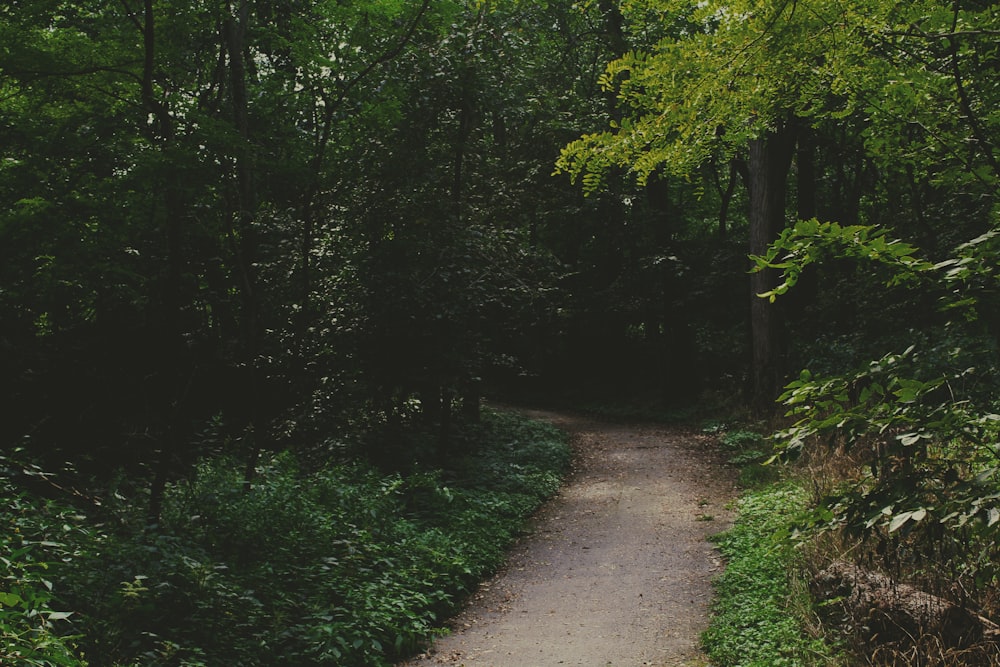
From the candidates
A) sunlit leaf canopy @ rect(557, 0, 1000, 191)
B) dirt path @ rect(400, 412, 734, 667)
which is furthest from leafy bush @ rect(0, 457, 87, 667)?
sunlit leaf canopy @ rect(557, 0, 1000, 191)

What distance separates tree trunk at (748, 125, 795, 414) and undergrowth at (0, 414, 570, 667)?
7.76 metres

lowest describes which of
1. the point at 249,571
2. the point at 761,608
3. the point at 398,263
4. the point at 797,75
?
the point at 761,608

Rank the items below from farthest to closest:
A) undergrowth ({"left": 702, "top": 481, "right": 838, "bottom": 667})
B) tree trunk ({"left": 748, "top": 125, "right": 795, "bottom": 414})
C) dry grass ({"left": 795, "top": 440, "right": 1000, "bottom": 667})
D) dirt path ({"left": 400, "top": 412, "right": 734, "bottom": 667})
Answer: tree trunk ({"left": 748, "top": 125, "right": 795, "bottom": 414}) < dirt path ({"left": 400, "top": 412, "right": 734, "bottom": 667}) < undergrowth ({"left": 702, "top": 481, "right": 838, "bottom": 667}) < dry grass ({"left": 795, "top": 440, "right": 1000, "bottom": 667})

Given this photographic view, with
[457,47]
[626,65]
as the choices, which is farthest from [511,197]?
[626,65]

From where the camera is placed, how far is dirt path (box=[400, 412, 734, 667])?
5977mm

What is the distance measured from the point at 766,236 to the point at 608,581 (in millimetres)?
9247

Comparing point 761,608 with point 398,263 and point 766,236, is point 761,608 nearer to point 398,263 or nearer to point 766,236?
point 398,263

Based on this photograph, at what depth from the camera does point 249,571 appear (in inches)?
237

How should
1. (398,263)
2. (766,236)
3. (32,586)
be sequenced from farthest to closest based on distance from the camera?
(766,236) < (398,263) < (32,586)

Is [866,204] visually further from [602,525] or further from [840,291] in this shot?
[602,525]

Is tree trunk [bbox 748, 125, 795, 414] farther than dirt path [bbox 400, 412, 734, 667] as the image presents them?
Yes

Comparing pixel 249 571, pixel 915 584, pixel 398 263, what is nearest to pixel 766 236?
pixel 398 263

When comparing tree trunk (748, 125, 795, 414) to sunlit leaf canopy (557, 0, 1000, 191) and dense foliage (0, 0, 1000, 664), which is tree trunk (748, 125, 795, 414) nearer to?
dense foliage (0, 0, 1000, 664)

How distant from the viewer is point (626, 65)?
4320mm
